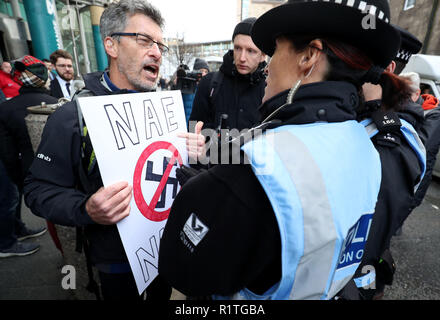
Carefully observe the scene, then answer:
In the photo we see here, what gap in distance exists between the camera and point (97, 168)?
1.30m

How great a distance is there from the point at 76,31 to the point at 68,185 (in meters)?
15.4

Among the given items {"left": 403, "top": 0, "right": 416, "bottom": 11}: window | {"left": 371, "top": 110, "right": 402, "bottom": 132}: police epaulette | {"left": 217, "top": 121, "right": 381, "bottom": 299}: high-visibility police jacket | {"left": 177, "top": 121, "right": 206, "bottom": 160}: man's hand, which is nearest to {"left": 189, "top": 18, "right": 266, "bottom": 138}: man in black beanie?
{"left": 177, "top": 121, "right": 206, "bottom": 160}: man's hand

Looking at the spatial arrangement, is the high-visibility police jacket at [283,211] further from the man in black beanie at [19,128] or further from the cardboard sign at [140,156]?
the man in black beanie at [19,128]

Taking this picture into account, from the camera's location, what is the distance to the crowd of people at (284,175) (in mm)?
695

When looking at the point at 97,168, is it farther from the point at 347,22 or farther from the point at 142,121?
the point at 347,22

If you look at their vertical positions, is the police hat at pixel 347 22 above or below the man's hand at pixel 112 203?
above

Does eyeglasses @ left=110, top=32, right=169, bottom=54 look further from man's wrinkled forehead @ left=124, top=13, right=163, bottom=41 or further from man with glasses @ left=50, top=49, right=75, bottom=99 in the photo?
man with glasses @ left=50, top=49, right=75, bottom=99

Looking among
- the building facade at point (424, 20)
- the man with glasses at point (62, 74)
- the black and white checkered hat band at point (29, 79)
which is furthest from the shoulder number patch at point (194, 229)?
the building facade at point (424, 20)

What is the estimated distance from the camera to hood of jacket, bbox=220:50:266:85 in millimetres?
2385

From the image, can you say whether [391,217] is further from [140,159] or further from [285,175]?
[140,159]

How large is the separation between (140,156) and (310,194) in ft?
2.67

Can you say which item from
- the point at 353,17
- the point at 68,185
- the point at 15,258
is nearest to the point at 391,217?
the point at 353,17

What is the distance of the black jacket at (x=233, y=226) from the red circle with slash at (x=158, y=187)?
1.23 feet

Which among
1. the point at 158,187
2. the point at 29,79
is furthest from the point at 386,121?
the point at 29,79
